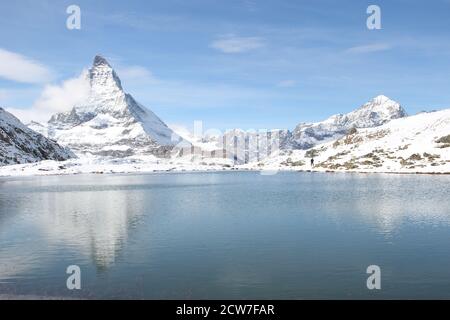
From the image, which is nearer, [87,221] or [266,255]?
[266,255]

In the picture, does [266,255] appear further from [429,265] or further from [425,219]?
[425,219]

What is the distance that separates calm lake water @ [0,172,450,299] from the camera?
34594mm

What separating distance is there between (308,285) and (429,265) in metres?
13.1

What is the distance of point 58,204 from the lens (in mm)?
97875

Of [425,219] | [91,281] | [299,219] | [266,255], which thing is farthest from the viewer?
[299,219]

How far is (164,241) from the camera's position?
5369cm

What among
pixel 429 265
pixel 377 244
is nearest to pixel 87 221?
pixel 377 244

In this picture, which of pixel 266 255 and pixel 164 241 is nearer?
pixel 266 255

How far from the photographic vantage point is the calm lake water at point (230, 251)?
34594 mm

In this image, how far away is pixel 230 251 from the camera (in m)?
47.7
